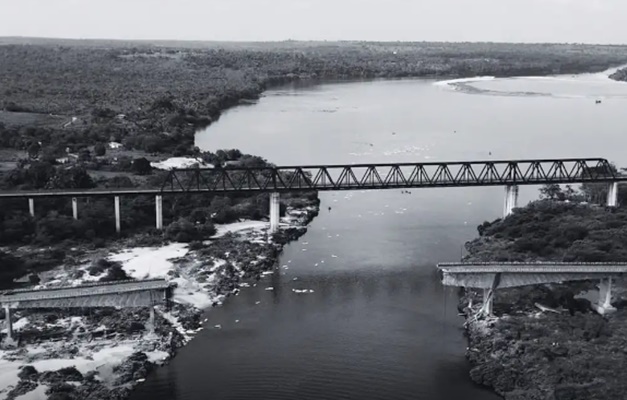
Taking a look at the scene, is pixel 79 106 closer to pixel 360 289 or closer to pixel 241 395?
pixel 360 289

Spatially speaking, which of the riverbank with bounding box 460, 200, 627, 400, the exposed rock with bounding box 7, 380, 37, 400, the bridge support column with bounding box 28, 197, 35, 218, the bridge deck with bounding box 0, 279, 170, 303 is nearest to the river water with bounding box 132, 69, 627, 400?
the riverbank with bounding box 460, 200, 627, 400

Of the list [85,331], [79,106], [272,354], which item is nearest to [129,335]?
[85,331]

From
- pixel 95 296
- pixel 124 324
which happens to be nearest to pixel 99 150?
pixel 95 296

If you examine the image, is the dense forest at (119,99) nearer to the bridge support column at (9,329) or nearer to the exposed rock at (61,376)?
the bridge support column at (9,329)

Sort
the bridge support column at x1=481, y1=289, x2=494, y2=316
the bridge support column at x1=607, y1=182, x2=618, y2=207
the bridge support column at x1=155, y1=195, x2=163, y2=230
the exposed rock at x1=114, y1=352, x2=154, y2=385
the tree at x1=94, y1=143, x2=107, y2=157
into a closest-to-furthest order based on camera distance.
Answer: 1. the exposed rock at x1=114, y1=352, x2=154, y2=385
2. the bridge support column at x1=481, y1=289, x2=494, y2=316
3. the bridge support column at x1=155, y1=195, x2=163, y2=230
4. the bridge support column at x1=607, y1=182, x2=618, y2=207
5. the tree at x1=94, y1=143, x2=107, y2=157

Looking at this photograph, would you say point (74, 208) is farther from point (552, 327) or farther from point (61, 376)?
point (552, 327)

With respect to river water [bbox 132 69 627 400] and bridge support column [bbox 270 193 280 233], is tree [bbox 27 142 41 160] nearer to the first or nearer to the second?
river water [bbox 132 69 627 400]
